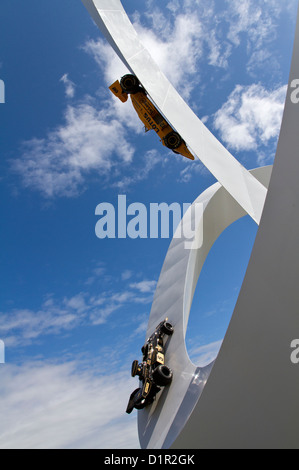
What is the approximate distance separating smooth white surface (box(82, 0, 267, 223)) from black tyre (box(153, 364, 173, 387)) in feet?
13.0

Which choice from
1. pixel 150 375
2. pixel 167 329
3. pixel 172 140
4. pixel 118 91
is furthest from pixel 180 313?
pixel 118 91

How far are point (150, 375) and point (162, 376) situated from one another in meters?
0.45

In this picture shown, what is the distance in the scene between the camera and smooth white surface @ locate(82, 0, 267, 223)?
5.43m

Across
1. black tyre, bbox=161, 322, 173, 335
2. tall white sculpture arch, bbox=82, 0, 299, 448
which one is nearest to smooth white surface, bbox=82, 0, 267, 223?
tall white sculpture arch, bbox=82, 0, 299, 448

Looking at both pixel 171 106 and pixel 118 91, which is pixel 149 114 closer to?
pixel 118 91

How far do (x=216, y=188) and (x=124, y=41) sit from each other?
23.0 ft

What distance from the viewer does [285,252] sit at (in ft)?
8.91

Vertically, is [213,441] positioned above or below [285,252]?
below

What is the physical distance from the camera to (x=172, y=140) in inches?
275

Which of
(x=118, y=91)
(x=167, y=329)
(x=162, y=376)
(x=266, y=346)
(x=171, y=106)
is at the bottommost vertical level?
(x=266, y=346)

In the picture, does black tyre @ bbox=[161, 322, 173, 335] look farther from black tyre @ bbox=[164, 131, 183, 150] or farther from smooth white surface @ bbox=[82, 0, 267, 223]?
black tyre @ bbox=[164, 131, 183, 150]

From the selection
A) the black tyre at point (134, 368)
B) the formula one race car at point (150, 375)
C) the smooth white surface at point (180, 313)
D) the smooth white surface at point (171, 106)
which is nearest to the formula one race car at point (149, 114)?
the smooth white surface at point (171, 106)
